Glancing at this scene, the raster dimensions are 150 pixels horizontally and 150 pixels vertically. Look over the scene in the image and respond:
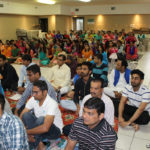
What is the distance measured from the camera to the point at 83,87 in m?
2.98

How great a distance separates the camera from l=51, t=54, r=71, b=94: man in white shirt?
3896mm

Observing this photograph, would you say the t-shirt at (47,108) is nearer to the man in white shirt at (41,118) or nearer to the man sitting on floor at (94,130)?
the man in white shirt at (41,118)

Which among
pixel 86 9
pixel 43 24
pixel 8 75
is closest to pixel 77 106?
pixel 8 75

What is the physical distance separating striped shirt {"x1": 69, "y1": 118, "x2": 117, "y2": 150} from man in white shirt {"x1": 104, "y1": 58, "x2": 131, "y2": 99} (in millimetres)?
2027

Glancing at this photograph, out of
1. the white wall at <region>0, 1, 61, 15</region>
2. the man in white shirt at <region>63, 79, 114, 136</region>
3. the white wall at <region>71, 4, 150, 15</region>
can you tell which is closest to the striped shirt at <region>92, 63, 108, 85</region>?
the man in white shirt at <region>63, 79, 114, 136</region>

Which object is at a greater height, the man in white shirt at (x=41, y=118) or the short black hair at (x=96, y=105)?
the short black hair at (x=96, y=105)

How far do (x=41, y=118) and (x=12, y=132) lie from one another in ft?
2.42

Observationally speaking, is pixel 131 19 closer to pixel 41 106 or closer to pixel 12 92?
pixel 12 92

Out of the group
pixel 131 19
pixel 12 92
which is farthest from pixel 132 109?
pixel 131 19

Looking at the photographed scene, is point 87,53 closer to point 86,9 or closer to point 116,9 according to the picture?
point 116,9

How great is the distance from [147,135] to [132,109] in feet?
1.43

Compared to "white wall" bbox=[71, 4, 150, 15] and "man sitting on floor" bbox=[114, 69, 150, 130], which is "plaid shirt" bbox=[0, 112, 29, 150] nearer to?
"man sitting on floor" bbox=[114, 69, 150, 130]

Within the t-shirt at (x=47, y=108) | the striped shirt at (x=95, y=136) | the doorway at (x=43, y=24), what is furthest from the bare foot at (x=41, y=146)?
the doorway at (x=43, y=24)

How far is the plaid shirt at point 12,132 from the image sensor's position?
57.5 inches
